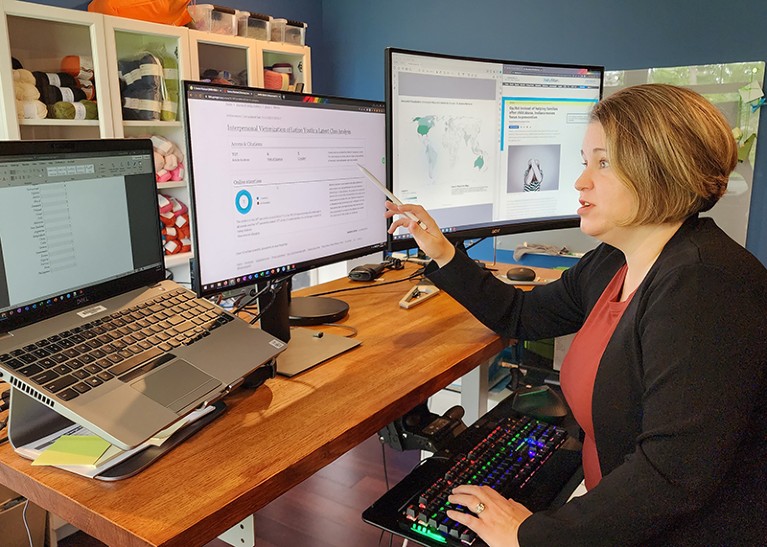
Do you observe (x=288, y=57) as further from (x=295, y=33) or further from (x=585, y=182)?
(x=585, y=182)

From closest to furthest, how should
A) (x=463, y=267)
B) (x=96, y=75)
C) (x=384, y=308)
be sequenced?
(x=463, y=267)
(x=384, y=308)
(x=96, y=75)

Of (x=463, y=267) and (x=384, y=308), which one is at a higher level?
(x=463, y=267)

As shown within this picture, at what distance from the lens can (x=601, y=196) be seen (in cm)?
98

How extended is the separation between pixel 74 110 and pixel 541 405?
2.04 metres

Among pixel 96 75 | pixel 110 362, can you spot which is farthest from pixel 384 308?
pixel 96 75

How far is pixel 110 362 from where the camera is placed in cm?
79

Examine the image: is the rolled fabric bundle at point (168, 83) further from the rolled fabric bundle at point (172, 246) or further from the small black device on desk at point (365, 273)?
the small black device on desk at point (365, 273)

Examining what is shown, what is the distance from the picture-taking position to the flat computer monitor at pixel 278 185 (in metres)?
0.96

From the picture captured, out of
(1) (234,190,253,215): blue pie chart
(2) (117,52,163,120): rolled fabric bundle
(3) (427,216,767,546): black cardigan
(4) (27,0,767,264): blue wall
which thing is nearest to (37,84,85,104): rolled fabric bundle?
(2) (117,52,163,120): rolled fabric bundle

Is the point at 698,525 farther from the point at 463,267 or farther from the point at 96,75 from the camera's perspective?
the point at 96,75

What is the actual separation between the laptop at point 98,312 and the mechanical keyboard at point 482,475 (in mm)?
297

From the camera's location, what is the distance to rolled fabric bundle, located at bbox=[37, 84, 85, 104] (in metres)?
2.23

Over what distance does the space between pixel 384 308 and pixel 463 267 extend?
9.8 inches

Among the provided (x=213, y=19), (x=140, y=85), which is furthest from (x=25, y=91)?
(x=213, y=19)
